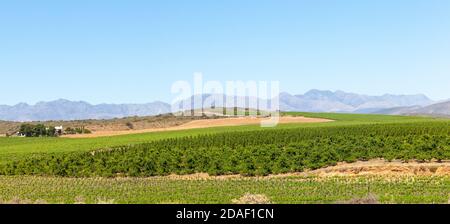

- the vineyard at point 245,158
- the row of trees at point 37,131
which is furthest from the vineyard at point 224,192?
the row of trees at point 37,131

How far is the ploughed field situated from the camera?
90.2ft

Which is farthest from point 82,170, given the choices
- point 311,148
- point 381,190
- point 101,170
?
point 381,190

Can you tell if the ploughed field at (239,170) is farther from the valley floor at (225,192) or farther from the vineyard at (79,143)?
the vineyard at (79,143)

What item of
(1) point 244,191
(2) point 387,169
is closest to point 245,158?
(2) point 387,169

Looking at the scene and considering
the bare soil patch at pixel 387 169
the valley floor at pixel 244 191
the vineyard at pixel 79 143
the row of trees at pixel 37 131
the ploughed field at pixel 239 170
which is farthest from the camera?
the row of trees at pixel 37 131

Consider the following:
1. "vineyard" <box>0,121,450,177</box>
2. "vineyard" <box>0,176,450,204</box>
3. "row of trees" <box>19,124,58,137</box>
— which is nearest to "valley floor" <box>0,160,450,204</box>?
"vineyard" <box>0,176,450,204</box>

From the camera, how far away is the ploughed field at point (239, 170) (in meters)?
27.5

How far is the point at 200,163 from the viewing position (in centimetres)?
4522

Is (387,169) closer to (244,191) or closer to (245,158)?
(245,158)

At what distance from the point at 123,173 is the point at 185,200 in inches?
828

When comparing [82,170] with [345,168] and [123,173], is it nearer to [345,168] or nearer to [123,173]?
[123,173]
